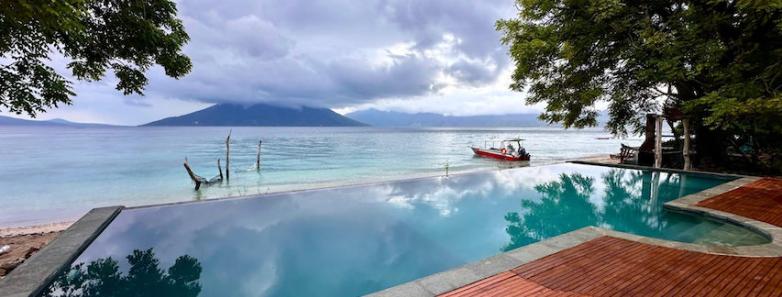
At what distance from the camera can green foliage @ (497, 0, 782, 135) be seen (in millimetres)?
10094

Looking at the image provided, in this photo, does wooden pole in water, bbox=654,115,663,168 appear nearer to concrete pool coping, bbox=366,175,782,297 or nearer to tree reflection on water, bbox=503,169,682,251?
tree reflection on water, bbox=503,169,682,251

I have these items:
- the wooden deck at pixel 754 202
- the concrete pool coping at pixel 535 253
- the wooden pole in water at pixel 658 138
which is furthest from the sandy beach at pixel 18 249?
the wooden pole in water at pixel 658 138

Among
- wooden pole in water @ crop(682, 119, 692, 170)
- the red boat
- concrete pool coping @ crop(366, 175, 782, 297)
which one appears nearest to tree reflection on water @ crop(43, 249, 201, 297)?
concrete pool coping @ crop(366, 175, 782, 297)

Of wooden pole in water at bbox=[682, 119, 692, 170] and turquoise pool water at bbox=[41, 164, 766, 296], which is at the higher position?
wooden pole in water at bbox=[682, 119, 692, 170]

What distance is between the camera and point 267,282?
5285 mm

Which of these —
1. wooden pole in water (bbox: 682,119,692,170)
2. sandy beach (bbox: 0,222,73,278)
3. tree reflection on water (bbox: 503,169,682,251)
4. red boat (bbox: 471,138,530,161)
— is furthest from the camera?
red boat (bbox: 471,138,530,161)

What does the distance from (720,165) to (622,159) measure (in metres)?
4.25

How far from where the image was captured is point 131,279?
17.6ft

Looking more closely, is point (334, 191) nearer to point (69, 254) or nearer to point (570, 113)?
point (69, 254)

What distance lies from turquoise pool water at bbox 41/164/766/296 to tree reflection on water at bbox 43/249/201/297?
0.06ft

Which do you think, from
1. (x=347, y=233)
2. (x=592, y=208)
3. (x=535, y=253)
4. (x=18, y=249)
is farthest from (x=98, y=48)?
(x=592, y=208)

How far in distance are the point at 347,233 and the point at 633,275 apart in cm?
551

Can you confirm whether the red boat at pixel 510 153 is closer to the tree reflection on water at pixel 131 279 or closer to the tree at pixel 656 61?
the tree at pixel 656 61

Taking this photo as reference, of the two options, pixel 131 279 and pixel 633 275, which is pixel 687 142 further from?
pixel 131 279
